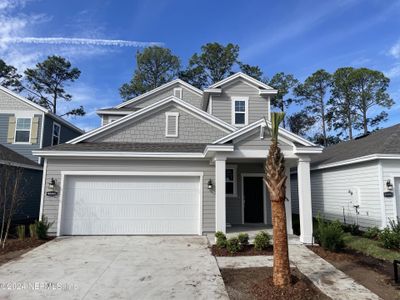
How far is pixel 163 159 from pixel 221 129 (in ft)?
10.9

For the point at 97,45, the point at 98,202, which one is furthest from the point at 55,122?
the point at 98,202

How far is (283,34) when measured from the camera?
15.2m

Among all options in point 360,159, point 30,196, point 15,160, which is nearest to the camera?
point 360,159

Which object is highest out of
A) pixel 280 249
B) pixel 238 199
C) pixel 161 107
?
pixel 161 107

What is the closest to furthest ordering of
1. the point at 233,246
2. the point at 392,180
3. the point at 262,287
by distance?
the point at 262,287, the point at 233,246, the point at 392,180

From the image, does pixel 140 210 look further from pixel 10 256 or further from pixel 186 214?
pixel 10 256

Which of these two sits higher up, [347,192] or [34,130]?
[34,130]

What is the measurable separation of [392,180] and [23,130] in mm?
17378

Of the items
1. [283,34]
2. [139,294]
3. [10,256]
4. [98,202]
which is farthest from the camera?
[283,34]

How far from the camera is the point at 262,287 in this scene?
5.57m

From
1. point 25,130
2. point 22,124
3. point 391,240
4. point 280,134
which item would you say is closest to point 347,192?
point 391,240

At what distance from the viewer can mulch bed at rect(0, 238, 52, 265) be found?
7.79 meters

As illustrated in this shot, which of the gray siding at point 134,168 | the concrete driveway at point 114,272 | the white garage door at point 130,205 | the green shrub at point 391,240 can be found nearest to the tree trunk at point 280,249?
the concrete driveway at point 114,272

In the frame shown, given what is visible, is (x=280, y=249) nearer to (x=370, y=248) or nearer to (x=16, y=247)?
(x=370, y=248)
